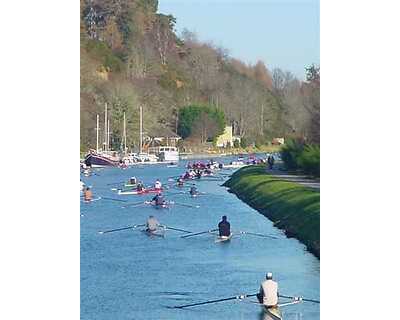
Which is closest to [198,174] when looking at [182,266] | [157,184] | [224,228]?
[157,184]

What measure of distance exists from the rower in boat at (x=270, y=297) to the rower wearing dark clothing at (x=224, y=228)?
1.75 feet

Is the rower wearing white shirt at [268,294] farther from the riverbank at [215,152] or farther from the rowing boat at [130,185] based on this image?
the rowing boat at [130,185]

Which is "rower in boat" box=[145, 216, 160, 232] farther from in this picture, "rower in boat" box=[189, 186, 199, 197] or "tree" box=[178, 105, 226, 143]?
"tree" box=[178, 105, 226, 143]

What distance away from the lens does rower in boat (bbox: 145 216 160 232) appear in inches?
352

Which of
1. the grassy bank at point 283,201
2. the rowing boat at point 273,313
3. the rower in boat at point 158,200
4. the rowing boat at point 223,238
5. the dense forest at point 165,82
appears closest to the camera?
the rowing boat at point 273,313

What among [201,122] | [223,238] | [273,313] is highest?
[201,122]

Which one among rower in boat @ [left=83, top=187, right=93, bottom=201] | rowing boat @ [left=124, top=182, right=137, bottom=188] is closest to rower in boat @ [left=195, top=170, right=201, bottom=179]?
rowing boat @ [left=124, top=182, right=137, bottom=188]

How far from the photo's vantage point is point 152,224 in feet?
29.3

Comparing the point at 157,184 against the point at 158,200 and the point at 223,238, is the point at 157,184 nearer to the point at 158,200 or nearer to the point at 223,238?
the point at 158,200

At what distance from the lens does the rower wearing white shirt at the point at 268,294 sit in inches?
337

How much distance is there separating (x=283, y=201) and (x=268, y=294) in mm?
919

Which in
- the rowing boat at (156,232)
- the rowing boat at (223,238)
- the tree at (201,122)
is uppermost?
the tree at (201,122)

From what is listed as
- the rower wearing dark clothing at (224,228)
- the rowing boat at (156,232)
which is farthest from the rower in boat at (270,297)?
the rowing boat at (156,232)
